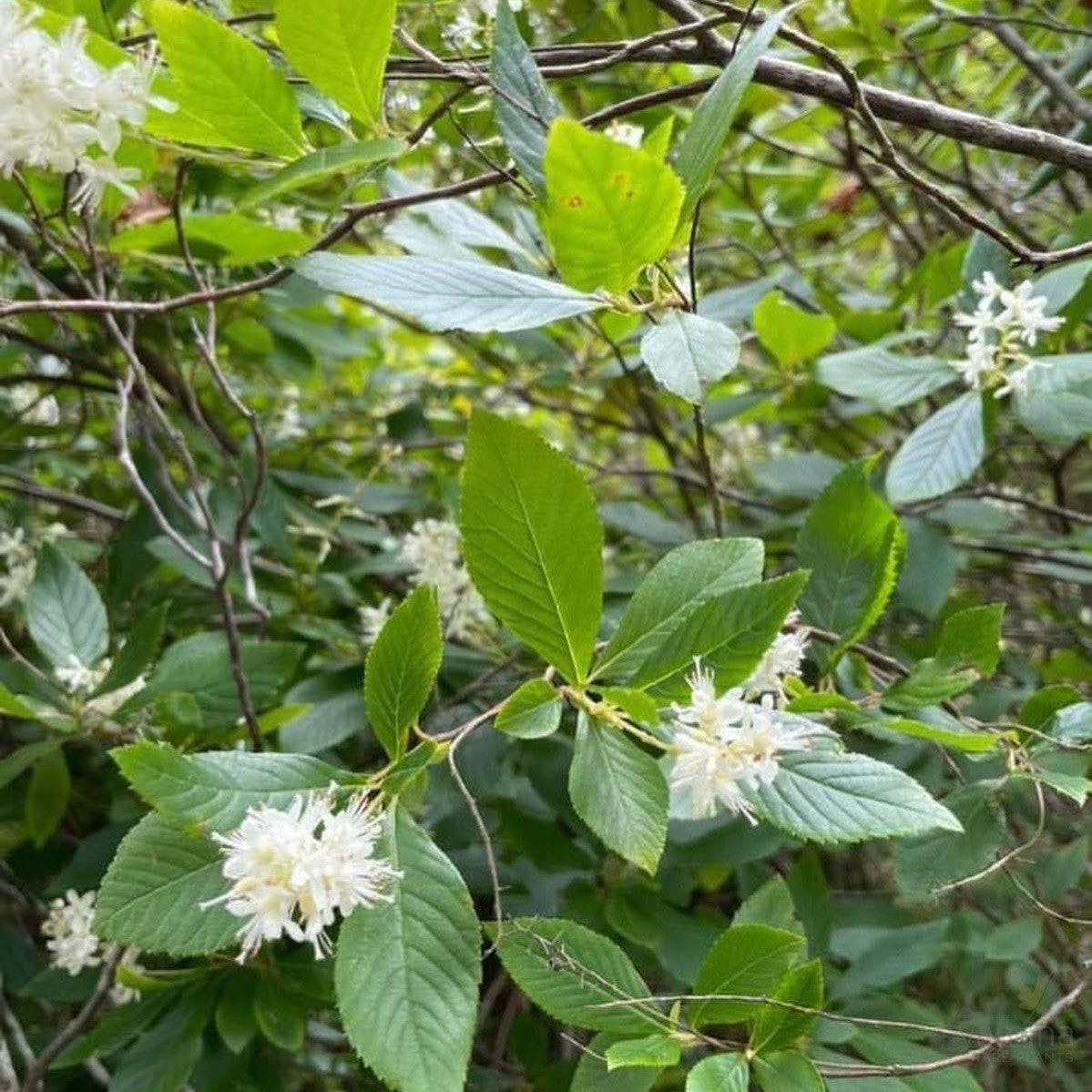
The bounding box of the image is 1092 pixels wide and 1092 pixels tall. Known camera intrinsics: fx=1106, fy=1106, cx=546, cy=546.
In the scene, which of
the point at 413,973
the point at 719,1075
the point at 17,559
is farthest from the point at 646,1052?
the point at 17,559

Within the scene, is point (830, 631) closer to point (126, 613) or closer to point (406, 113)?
point (406, 113)

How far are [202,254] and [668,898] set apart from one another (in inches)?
31.6

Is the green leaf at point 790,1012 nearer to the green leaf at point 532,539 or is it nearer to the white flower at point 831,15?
the green leaf at point 532,539

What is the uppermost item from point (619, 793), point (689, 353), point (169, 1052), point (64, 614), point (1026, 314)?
point (689, 353)

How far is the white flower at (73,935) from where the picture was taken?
938 millimetres

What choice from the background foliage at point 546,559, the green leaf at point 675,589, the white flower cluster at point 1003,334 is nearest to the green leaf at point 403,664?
the background foliage at point 546,559

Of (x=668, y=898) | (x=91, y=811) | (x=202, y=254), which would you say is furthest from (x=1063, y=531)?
(x=91, y=811)

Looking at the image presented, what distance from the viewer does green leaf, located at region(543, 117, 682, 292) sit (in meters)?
0.59

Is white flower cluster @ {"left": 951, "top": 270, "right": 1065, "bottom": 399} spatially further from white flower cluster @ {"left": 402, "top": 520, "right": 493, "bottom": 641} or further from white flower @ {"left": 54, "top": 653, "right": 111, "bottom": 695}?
white flower @ {"left": 54, "top": 653, "right": 111, "bottom": 695}

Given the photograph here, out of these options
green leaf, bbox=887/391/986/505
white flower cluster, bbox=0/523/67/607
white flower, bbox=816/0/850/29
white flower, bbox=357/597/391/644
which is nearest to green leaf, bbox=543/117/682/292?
green leaf, bbox=887/391/986/505

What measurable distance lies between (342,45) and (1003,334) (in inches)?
25.3

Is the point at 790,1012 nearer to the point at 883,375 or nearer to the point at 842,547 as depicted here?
the point at 842,547

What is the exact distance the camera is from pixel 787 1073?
0.68 meters

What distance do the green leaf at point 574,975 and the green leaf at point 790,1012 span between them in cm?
6
